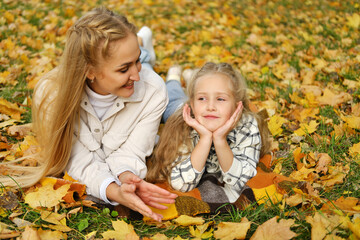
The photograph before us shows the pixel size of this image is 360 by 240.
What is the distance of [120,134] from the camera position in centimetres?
251

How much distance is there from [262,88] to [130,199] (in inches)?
86.9

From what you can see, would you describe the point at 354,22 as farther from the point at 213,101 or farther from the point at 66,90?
the point at 66,90

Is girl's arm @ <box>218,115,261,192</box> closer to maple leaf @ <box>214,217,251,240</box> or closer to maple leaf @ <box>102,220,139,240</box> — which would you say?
maple leaf @ <box>214,217,251,240</box>

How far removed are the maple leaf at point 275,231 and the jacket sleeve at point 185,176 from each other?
0.64m

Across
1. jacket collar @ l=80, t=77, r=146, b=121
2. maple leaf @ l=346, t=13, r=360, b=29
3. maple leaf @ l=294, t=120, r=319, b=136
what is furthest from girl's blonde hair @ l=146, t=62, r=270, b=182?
maple leaf @ l=346, t=13, r=360, b=29

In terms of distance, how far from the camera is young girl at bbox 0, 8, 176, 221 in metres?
2.10

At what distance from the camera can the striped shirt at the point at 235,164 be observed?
2297 mm

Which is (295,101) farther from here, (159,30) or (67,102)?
(159,30)

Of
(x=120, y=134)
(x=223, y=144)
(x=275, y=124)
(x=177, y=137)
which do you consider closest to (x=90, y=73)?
(x=120, y=134)

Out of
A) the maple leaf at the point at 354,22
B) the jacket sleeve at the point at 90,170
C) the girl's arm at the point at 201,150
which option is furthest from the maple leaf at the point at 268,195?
the maple leaf at the point at 354,22

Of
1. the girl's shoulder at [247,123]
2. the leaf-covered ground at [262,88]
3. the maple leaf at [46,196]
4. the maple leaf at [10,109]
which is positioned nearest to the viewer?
the leaf-covered ground at [262,88]

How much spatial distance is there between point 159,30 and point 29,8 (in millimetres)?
2273

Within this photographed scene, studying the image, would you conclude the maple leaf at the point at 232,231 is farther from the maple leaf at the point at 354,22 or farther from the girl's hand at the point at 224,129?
the maple leaf at the point at 354,22

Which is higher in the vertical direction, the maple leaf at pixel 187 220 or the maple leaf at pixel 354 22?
the maple leaf at pixel 354 22
